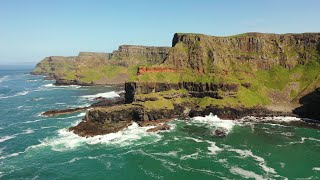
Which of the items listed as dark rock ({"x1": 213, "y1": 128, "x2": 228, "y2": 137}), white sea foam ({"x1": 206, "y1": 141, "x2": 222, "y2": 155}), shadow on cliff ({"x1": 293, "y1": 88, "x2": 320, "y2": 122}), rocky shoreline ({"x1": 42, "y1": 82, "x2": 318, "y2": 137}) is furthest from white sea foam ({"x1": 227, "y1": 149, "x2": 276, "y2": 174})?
shadow on cliff ({"x1": 293, "y1": 88, "x2": 320, "y2": 122})

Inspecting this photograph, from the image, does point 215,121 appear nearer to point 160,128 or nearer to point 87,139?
point 160,128

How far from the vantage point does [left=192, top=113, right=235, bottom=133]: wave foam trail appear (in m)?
120

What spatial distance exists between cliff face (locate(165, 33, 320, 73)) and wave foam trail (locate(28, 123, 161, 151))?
180 ft

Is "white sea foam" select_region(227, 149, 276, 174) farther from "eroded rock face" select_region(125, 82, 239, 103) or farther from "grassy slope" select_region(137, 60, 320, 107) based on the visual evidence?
"eroded rock face" select_region(125, 82, 239, 103)

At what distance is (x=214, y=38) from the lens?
550 feet

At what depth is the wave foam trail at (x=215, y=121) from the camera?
120m

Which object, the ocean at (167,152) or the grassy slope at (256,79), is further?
the grassy slope at (256,79)

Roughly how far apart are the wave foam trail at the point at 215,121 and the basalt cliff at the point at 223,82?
8.40 feet

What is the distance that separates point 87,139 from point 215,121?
1963 inches

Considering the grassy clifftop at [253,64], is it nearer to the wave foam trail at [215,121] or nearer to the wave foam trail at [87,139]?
the wave foam trail at [215,121]

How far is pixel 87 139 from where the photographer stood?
106m

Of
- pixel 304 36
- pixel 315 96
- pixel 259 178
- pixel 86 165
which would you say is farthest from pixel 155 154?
pixel 304 36

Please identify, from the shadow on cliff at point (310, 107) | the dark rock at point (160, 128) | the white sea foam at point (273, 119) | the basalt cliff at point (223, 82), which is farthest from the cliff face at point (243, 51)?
the dark rock at point (160, 128)

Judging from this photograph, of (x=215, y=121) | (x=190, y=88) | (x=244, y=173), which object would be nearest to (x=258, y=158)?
(x=244, y=173)
